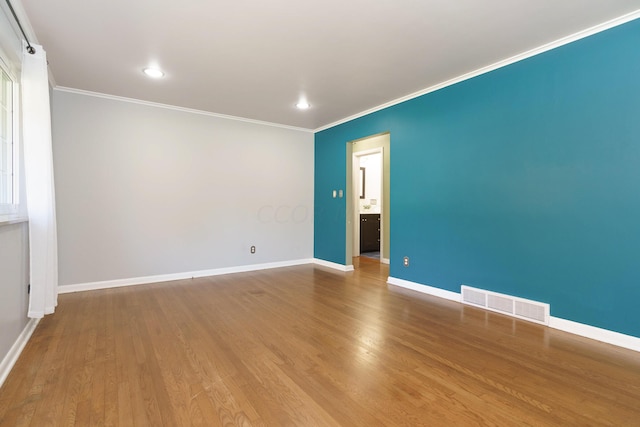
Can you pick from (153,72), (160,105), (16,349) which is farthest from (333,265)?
(16,349)

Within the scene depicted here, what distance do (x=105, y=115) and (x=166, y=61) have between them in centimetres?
163

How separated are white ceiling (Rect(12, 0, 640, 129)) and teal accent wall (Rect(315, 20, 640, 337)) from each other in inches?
12.5

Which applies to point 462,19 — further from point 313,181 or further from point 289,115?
point 313,181

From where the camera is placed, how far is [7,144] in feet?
8.00

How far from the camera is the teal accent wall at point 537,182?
98.3 inches

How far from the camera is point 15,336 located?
226cm

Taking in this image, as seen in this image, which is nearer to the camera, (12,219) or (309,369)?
(309,369)

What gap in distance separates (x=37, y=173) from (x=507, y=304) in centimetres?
447

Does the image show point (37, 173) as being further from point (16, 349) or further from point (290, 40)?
point (290, 40)

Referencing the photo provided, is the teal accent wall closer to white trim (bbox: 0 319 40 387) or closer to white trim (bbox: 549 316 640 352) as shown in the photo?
white trim (bbox: 549 316 640 352)

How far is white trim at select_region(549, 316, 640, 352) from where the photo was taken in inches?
95.1

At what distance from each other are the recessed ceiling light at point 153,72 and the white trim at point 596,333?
4701 millimetres

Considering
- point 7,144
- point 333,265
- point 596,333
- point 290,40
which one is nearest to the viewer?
point 7,144

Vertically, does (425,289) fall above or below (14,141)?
below
